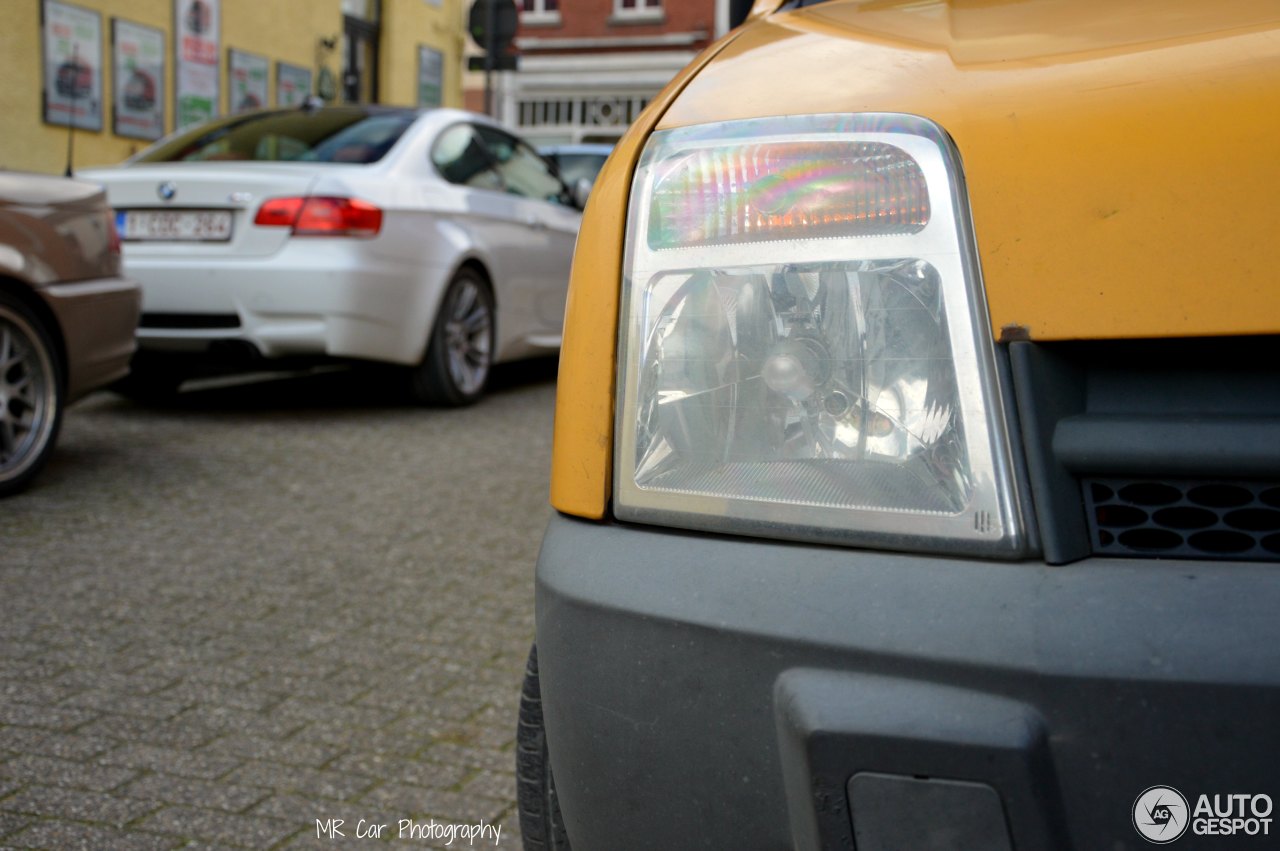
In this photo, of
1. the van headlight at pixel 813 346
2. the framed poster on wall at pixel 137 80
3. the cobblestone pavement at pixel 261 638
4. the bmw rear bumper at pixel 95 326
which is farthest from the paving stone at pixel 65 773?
the framed poster on wall at pixel 137 80

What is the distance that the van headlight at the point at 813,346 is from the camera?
142 cm

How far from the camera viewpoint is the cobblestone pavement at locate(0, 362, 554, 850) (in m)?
2.53

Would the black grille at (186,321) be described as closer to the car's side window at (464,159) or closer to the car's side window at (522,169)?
the car's side window at (464,159)

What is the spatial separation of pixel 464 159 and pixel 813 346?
6224 millimetres

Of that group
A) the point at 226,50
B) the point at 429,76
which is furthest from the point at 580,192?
the point at 429,76

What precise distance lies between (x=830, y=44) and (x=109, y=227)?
4.05 metres

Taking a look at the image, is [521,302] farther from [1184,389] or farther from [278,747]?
[1184,389]

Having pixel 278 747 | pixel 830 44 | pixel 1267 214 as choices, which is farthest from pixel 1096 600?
pixel 278 747

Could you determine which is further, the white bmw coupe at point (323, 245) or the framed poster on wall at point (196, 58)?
the framed poster on wall at point (196, 58)

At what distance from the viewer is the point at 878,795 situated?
1281mm

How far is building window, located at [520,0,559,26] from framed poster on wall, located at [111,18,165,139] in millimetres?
21655

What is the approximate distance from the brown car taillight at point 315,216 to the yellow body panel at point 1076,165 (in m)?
4.84

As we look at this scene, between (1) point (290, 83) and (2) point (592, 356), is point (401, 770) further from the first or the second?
(1) point (290, 83)

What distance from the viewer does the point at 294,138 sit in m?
7.06
